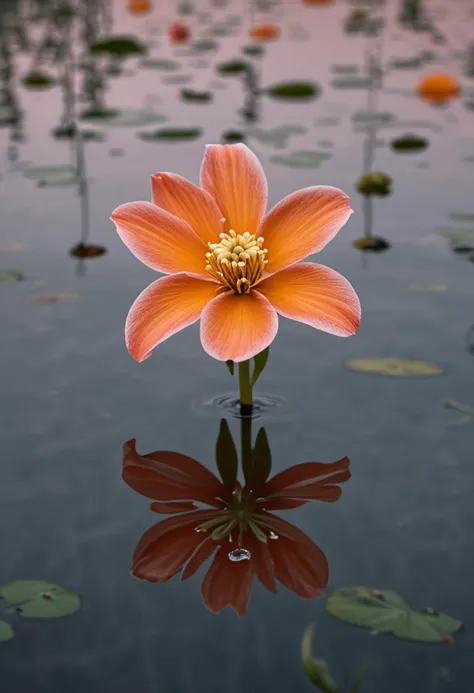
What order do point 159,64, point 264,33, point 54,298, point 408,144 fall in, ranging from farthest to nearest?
point 264,33
point 159,64
point 408,144
point 54,298

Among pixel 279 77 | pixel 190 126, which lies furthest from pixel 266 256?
pixel 279 77

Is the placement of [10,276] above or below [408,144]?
below

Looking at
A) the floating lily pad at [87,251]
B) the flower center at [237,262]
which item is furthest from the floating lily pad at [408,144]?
the flower center at [237,262]

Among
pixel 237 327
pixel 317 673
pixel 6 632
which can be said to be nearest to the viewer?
pixel 317 673

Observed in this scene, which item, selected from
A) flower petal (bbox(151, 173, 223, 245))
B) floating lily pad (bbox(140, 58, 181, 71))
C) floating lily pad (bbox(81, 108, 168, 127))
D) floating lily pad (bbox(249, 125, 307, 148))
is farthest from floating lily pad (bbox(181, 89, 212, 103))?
flower petal (bbox(151, 173, 223, 245))

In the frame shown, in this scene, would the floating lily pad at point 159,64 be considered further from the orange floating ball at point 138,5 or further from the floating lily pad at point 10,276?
the floating lily pad at point 10,276

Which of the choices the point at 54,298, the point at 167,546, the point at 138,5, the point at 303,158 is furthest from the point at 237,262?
the point at 138,5

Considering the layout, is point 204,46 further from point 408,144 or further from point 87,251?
point 87,251
